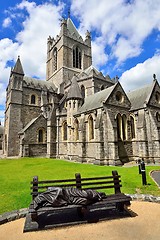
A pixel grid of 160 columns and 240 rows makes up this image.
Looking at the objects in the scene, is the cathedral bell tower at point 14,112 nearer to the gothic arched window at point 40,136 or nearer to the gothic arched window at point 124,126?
the gothic arched window at point 40,136

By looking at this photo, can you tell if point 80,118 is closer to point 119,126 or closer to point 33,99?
point 119,126

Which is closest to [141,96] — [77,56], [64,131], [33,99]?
[64,131]

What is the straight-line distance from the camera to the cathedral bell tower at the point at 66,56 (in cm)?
3972

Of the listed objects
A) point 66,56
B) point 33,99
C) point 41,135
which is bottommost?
point 41,135

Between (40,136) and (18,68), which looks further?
(18,68)

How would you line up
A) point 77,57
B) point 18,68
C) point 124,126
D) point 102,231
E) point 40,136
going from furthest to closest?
point 77,57 < point 18,68 < point 40,136 < point 124,126 < point 102,231

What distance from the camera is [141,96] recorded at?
23062mm

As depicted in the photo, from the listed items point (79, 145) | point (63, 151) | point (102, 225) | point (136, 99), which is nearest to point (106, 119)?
point (79, 145)

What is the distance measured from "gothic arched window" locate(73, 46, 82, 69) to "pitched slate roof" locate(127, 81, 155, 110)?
2330 cm

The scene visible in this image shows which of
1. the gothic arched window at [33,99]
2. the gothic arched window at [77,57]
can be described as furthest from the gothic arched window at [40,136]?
the gothic arched window at [77,57]

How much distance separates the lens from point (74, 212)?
17.8 ft

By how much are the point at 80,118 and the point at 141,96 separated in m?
10.1

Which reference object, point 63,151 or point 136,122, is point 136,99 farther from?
point 63,151

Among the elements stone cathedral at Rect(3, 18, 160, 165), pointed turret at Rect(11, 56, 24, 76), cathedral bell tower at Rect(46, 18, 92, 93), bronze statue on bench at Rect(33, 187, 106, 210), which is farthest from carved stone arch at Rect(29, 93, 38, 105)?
bronze statue on bench at Rect(33, 187, 106, 210)
